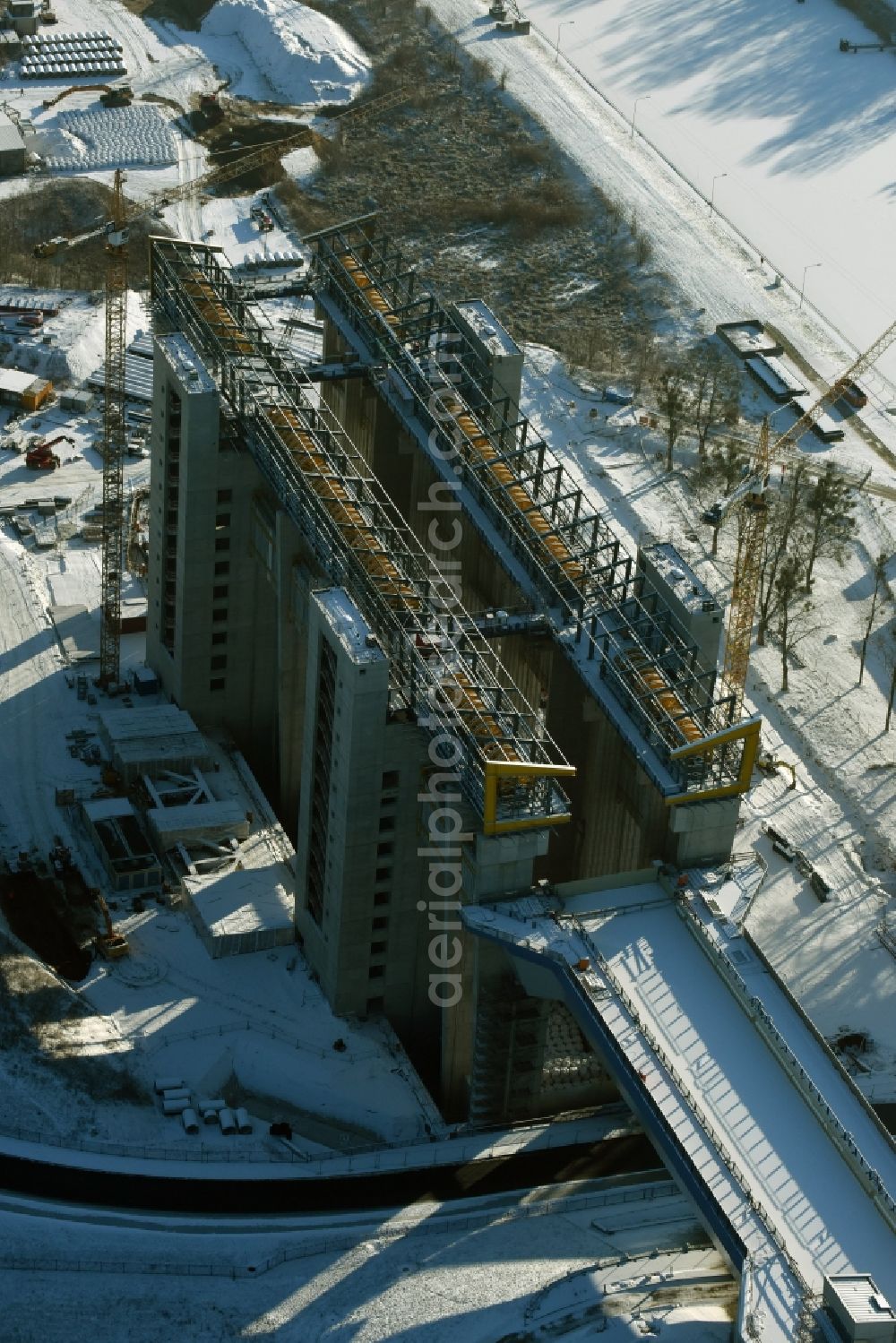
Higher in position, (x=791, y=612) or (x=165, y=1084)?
(x=791, y=612)

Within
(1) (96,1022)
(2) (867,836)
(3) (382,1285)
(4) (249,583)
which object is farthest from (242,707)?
(3) (382,1285)

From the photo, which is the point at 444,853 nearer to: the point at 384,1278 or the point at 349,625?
the point at 349,625

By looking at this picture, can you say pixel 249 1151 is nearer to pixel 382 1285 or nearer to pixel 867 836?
pixel 382 1285

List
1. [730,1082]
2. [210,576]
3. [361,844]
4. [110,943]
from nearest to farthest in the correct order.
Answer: [730,1082] → [361,844] → [110,943] → [210,576]

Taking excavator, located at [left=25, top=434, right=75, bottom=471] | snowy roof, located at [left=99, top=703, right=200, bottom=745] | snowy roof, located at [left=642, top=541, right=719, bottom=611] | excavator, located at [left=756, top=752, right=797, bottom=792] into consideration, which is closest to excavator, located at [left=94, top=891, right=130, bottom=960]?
snowy roof, located at [left=99, top=703, right=200, bottom=745]

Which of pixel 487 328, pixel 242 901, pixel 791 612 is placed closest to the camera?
pixel 242 901

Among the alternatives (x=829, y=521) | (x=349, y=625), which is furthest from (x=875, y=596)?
(x=349, y=625)
